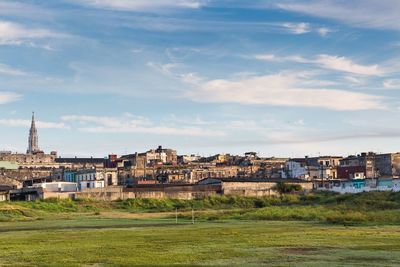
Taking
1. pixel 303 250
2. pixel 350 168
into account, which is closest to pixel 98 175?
pixel 350 168

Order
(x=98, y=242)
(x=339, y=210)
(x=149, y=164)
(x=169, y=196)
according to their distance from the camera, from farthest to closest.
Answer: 1. (x=149, y=164)
2. (x=169, y=196)
3. (x=339, y=210)
4. (x=98, y=242)

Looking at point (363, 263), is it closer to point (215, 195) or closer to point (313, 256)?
point (313, 256)

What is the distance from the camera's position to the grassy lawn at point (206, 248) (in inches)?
1218

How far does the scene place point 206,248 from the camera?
36.8 meters

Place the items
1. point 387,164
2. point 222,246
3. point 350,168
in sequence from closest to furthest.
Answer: point 222,246 < point 350,168 < point 387,164

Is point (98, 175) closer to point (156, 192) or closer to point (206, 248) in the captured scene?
point (156, 192)

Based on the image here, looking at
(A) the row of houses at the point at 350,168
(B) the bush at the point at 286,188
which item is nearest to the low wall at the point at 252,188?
(B) the bush at the point at 286,188

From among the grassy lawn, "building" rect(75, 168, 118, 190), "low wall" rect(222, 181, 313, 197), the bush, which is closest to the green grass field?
the grassy lawn

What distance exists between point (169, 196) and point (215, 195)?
720 cm

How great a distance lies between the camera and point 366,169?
506 ft

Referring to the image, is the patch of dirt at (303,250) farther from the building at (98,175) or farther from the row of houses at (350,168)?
the row of houses at (350,168)

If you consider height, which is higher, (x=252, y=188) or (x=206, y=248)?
(x=252, y=188)

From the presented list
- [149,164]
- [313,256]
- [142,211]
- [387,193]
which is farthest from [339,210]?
[149,164]

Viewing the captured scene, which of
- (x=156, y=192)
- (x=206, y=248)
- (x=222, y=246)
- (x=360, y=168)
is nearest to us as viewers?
(x=206, y=248)
